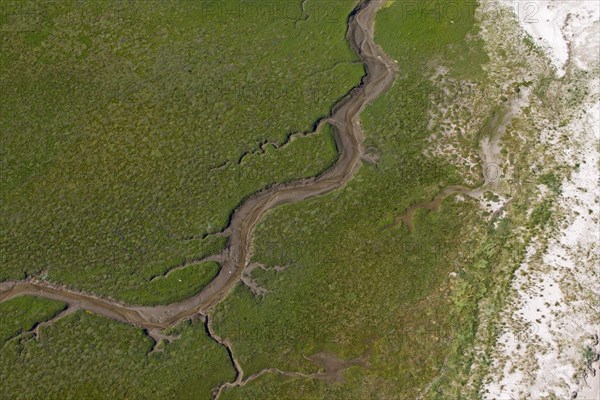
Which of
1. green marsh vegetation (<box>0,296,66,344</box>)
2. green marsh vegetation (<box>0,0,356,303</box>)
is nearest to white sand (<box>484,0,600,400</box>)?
green marsh vegetation (<box>0,0,356,303</box>)

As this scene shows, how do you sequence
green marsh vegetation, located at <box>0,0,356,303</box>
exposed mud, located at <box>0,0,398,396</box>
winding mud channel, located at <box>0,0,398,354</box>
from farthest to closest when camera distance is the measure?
1. green marsh vegetation, located at <box>0,0,356,303</box>
2. winding mud channel, located at <box>0,0,398,354</box>
3. exposed mud, located at <box>0,0,398,396</box>

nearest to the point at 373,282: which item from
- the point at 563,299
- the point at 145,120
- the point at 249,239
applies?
the point at 249,239

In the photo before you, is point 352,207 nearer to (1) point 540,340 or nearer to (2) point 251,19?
(1) point 540,340

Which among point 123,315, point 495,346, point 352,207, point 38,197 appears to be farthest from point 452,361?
point 38,197

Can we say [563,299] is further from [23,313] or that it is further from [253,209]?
[23,313]

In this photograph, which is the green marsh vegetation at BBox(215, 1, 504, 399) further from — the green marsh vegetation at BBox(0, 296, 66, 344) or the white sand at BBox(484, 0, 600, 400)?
the green marsh vegetation at BBox(0, 296, 66, 344)

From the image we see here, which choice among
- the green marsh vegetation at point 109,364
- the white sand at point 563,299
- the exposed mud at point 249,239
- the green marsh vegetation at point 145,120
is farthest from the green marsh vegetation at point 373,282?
the green marsh vegetation at point 145,120

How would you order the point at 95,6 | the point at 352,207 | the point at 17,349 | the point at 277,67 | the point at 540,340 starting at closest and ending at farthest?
the point at 540,340 → the point at 17,349 → the point at 352,207 → the point at 277,67 → the point at 95,6
